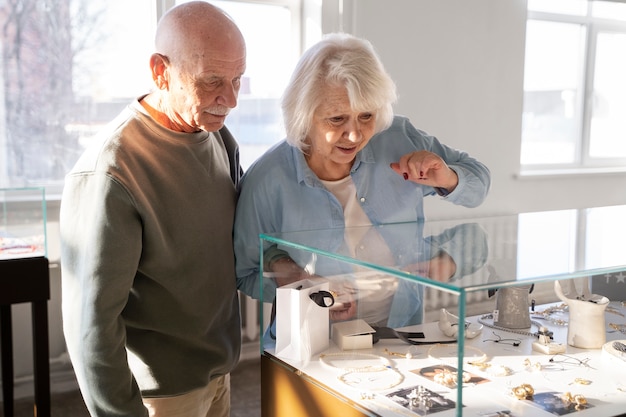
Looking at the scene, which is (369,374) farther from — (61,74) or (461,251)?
(61,74)

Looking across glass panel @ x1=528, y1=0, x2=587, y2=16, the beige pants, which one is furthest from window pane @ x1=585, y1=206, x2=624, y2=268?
glass panel @ x1=528, y1=0, x2=587, y2=16

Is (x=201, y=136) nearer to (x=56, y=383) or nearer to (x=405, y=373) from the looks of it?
(x=405, y=373)

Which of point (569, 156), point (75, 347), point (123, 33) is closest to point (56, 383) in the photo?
point (123, 33)

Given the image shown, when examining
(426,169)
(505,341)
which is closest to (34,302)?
(426,169)

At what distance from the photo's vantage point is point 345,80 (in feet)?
6.23

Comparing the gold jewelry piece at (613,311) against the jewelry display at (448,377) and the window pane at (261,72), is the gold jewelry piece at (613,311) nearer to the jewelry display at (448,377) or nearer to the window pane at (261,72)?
the jewelry display at (448,377)

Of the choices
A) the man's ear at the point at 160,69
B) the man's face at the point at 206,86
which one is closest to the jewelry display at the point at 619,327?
the man's face at the point at 206,86

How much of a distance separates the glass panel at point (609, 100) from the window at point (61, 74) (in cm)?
375

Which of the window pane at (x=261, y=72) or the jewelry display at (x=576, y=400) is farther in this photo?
the window pane at (x=261, y=72)

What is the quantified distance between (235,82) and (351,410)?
872mm

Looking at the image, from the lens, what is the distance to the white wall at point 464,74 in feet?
15.9

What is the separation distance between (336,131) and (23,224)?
5.85 feet

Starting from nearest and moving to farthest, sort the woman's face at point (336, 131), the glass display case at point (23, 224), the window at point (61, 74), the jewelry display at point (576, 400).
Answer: the jewelry display at point (576, 400) → the woman's face at point (336, 131) → the glass display case at point (23, 224) → the window at point (61, 74)

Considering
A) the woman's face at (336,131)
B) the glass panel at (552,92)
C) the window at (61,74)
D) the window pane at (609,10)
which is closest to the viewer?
the woman's face at (336,131)
